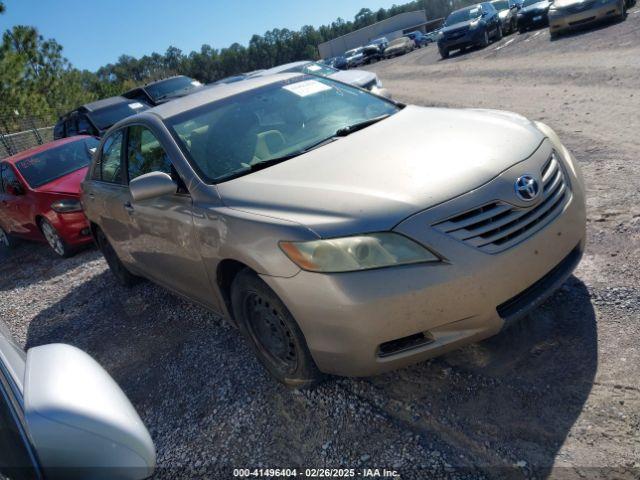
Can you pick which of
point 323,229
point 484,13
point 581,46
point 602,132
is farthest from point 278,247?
point 484,13

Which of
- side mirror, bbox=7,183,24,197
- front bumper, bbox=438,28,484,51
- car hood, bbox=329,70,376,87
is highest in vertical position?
side mirror, bbox=7,183,24,197

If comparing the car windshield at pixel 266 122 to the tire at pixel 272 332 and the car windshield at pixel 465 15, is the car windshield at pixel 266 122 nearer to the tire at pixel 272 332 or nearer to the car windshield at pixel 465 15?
the tire at pixel 272 332

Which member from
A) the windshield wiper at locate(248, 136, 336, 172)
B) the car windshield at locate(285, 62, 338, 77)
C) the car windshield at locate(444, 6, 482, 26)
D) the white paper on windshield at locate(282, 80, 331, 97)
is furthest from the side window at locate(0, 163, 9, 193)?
the car windshield at locate(444, 6, 482, 26)

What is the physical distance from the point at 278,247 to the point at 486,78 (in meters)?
11.7

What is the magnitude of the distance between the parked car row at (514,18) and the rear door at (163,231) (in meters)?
14.7

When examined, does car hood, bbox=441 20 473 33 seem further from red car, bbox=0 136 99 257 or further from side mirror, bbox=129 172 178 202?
side mirror, bbox=129 172 178 202

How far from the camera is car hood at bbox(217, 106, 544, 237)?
2506 mm

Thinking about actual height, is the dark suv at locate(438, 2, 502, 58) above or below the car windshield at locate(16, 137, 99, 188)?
below

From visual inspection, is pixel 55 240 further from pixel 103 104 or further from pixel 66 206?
pixel 103 104

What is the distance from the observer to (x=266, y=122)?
370 cm

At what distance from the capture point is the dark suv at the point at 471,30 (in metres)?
20.4

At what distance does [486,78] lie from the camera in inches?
507

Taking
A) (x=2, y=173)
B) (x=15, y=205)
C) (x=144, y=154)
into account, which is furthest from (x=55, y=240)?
(x=144, y=154)

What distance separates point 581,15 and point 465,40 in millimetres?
5927
